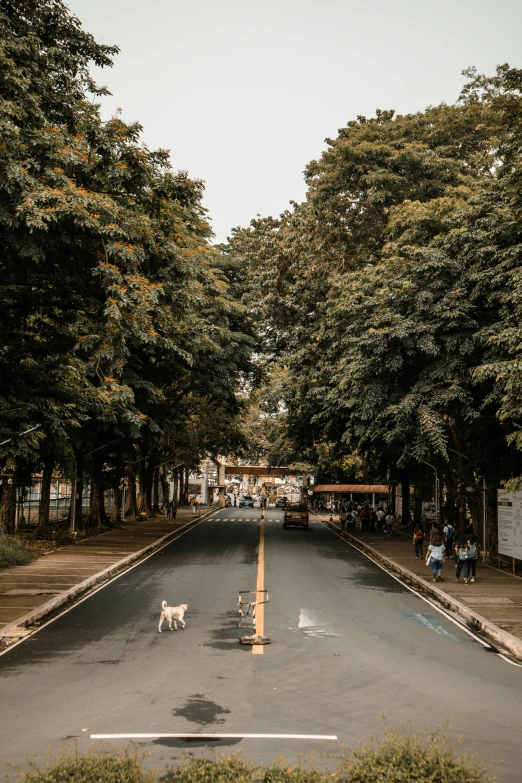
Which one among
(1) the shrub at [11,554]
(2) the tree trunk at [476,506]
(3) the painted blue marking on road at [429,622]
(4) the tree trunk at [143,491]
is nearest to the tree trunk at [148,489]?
(4) the tree trunk at [143,491]

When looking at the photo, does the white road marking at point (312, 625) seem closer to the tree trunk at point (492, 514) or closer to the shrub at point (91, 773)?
the shrub at point (91, 773)

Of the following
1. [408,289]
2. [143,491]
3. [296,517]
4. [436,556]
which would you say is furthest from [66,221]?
[143,491]

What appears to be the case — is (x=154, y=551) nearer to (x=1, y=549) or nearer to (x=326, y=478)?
(x=1, y=549)

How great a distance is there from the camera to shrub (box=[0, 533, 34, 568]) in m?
24.8

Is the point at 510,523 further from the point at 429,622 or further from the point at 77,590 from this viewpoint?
the point at 77,590

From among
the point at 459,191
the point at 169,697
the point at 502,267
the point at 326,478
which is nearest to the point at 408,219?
the point at 459,191

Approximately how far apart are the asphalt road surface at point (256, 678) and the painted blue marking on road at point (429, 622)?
4 cm

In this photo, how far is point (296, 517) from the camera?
1912 inches

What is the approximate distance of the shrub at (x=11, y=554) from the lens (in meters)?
24.8

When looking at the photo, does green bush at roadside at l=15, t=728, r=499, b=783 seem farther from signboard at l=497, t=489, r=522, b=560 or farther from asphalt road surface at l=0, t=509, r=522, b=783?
signboard at l=497, t=489, r=522, b=560

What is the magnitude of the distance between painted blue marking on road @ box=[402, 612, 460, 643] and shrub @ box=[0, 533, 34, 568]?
13.6 m

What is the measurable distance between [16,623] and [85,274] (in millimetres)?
7071

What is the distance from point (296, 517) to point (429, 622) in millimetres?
32269

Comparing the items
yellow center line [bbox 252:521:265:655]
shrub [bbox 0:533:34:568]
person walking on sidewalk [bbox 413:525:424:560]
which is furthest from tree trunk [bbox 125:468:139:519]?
person walking on sidewalk [bbox 413:525:424:560]
